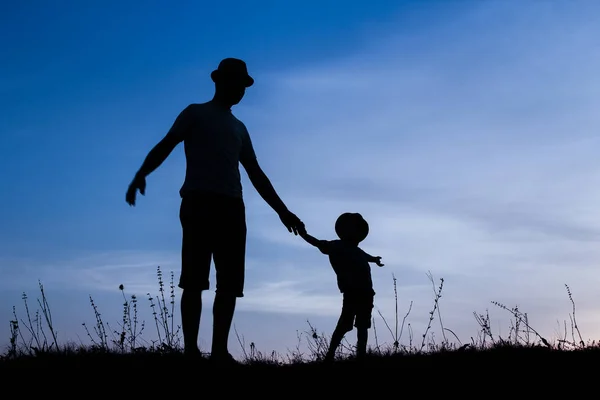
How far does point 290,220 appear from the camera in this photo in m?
6.92

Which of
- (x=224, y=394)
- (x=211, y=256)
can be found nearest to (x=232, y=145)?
(x=211, y=256)

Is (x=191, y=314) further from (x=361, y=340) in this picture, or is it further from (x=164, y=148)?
(x=361, y=340)

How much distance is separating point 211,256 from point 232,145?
3.41 feet

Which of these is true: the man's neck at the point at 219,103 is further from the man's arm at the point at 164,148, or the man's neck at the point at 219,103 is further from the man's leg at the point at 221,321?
the man's leg at the point at 221,321

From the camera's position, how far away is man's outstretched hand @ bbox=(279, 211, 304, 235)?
22.7ft

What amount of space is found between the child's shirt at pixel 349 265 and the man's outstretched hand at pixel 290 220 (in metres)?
0.97

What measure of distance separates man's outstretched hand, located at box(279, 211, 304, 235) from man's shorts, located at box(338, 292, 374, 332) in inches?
48.9

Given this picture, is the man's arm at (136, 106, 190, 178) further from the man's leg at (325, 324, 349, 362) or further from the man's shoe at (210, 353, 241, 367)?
the man's leg at (325, 324, 349, 362)

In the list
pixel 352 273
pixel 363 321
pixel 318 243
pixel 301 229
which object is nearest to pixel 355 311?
pixel 363 321

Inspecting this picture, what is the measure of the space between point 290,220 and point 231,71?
5.21ft

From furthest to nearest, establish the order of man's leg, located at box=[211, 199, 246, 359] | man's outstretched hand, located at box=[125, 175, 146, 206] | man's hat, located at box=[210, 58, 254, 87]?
man's hat, located at box=[210, 58, 254, 87], man's leg, located at box=[211, 199, 246, 359], man's outstretched hand, located at box=[125, 175, 146, 206]

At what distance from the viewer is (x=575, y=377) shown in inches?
211

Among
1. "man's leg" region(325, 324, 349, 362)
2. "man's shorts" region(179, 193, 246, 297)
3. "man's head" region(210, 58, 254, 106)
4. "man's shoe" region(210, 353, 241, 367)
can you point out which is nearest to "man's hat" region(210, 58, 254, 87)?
"man's head" region(210, 58, 254, 106)

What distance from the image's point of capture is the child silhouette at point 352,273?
7680 mm
